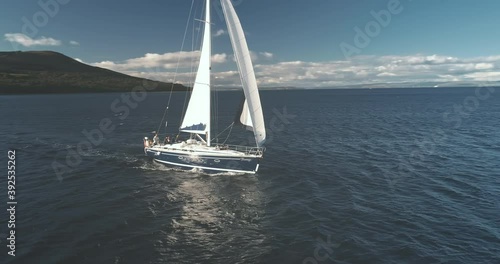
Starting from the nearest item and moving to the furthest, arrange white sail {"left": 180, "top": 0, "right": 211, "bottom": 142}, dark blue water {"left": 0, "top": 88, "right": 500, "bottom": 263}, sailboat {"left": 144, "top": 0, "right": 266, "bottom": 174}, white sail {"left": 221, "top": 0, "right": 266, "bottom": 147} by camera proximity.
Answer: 1. dark blue water {"left": 0, "top": 88, "right": 500, "bottom": 263}
2. white sail {"left": 221, "top": 0, "right": 266, "bottom": 147}
3. sailboat {"left": 144, "top": 0, "right": 266, "bottom": 174}
4. white sail {"left": 180, "top": 0, "right": 211, "bottom": 142}

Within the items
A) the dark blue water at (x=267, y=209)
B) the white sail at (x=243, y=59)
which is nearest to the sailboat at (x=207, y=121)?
the white sail at (x=243, y=59)

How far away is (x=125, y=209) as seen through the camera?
26078 mm

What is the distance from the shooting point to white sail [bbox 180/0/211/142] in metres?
34.8

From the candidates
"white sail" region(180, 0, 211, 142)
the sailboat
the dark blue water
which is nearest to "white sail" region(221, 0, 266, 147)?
the sailboat

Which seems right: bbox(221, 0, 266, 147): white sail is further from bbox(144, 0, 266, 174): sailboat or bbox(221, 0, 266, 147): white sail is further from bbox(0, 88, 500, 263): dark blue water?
→ bbox(0, 88, 500, 263): dark blue water

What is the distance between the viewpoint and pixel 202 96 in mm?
36219

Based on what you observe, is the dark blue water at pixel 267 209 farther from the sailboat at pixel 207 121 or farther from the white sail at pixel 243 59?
the white sail at pixel 243 59

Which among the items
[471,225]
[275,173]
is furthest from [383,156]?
[471,225]

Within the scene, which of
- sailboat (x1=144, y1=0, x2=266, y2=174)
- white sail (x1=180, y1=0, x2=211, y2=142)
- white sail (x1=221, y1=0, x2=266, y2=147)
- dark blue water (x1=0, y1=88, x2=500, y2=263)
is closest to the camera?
dark blue water (x1=0, y1=88, x2=500, y2=263)

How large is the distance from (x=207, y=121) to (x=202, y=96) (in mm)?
3034

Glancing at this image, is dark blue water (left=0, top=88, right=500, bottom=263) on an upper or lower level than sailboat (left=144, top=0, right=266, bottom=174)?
lower

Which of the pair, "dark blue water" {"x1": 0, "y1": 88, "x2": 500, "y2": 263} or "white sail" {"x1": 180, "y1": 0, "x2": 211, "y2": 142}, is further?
"white sail" {"x1": 180, "y1": 0, "x2": 211, "y2": 142}

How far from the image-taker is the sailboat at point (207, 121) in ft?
101

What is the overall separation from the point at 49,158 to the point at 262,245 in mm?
35439
